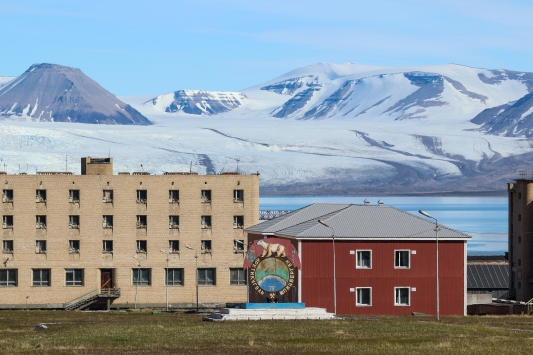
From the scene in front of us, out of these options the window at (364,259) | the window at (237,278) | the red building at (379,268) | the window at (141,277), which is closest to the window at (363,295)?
the red building at (379,268)

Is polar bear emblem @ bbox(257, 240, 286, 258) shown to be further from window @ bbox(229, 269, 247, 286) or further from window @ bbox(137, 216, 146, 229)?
window @ bbox(137, 216, 146, 229)

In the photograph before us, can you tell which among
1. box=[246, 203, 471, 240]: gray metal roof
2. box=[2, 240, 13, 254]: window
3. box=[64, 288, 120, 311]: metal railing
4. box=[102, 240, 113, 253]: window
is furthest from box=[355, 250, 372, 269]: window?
box=[2, 240, 13, 254]: window

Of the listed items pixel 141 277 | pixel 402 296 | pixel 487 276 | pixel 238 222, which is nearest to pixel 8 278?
pixel 141 277

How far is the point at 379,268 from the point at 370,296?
186cm

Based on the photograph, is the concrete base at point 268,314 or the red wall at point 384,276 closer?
the concrete base at point 268,314

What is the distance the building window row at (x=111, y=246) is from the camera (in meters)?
117

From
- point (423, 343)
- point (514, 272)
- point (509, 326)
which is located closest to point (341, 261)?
point (509, 326)

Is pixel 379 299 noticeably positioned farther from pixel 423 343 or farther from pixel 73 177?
pixel 73 177

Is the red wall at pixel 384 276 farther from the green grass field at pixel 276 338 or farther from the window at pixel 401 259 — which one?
the green grass field at pixel 276 338

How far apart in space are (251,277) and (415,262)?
18751mm

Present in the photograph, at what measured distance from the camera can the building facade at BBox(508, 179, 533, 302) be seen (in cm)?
11325

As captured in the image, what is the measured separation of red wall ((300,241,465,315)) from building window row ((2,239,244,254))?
39477mm

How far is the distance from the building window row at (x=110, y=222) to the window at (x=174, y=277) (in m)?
4.13

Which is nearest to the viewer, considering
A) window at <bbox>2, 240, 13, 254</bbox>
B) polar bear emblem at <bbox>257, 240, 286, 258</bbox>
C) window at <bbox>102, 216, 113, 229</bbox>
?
polar bear emblem at <bbox>257, 240, 286, 258</bbox>
